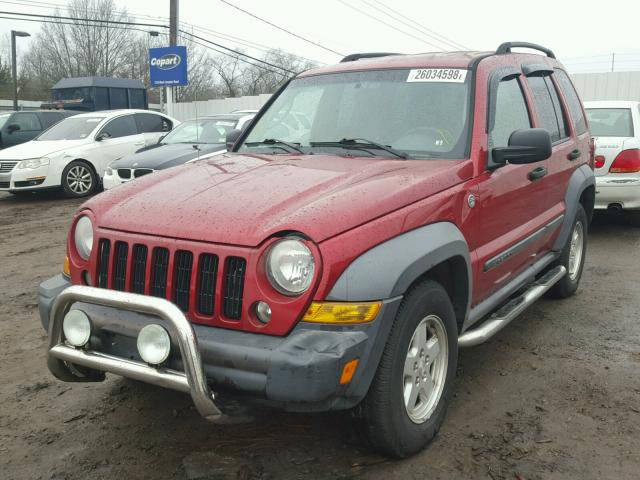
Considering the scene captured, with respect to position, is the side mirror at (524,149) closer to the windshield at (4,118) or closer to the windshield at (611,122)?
the windshield at (611,122)

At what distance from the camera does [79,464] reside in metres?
2.95

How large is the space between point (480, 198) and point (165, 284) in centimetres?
172

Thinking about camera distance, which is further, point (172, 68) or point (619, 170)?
point (619, 170)

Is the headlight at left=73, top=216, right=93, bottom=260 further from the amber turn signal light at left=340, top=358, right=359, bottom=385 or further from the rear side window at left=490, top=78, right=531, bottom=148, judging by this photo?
the rear side window at left=490, top=78, right=531, bottom=148

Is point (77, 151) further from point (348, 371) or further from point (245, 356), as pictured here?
point (348, 371)

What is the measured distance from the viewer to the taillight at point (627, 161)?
24.4ft

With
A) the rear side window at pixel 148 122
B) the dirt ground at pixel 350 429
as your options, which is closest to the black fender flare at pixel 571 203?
the dirt ground at pixel 350 429

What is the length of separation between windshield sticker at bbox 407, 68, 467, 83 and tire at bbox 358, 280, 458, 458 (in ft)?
4.76

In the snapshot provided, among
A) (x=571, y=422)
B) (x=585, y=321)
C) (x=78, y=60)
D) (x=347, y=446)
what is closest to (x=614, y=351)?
(x=585, y=321)

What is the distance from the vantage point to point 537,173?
4.11m

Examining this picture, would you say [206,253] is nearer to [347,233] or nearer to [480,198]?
[347,233]

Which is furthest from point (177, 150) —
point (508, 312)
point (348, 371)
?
point (348, 371)

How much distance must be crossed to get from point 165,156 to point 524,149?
7165 mm

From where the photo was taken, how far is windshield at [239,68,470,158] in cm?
362
